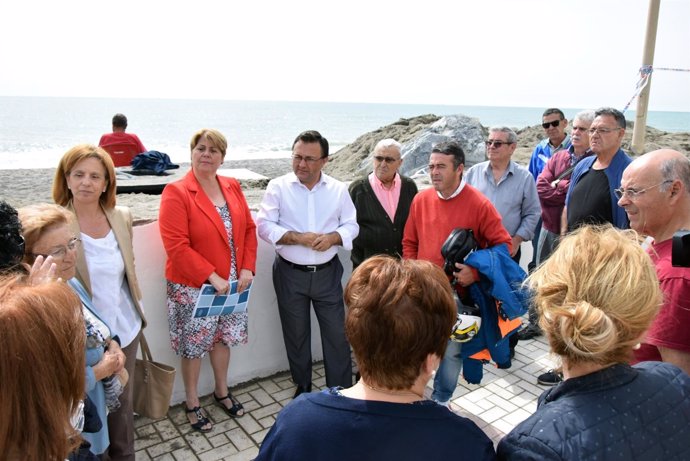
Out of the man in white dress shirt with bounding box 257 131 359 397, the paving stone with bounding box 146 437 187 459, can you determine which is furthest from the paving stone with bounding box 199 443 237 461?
the man in white dress shirt with bounding box 257 131 359 397

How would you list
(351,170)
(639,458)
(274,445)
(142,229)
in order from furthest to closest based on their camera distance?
1. (351,170)
2. (142,229)
3. (274,445)
4. (639,458)

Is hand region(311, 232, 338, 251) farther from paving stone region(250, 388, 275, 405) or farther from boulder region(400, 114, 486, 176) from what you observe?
boulder region(400, 114, 486, 176)

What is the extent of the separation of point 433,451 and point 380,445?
133 mm

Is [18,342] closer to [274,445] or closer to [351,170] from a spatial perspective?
[274,445]

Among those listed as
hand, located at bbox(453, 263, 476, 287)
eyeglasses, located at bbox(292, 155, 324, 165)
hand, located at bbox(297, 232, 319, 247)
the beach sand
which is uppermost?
eyeglasses, located at bbox(292, 155, 324, 165)

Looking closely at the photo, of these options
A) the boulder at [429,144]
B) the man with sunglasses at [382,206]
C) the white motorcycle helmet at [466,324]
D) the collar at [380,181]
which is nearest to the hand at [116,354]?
the white motorcycle helmet at [466,324]

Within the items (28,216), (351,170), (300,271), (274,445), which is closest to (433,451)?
(274,445)

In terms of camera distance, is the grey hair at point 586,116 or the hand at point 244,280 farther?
the grey hair at point 586,116

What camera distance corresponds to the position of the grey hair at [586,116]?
4.79m

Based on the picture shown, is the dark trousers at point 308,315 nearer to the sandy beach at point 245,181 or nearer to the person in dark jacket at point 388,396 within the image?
the sandy beach at point 245,181

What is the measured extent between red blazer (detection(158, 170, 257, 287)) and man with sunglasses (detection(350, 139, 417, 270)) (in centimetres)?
103

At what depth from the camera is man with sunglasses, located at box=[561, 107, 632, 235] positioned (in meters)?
3.79

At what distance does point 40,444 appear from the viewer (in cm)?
110

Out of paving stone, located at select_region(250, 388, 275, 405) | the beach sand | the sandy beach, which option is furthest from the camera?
the sandy beach
